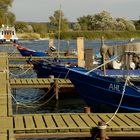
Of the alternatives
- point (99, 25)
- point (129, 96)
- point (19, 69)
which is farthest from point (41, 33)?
point (129, 96)

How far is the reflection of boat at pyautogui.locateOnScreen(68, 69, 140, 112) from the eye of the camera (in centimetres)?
1820

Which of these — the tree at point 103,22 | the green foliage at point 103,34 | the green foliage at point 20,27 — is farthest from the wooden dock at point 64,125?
the tree at point 103,22

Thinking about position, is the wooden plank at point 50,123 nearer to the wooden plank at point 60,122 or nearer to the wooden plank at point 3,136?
the wooden plank at point 60,122

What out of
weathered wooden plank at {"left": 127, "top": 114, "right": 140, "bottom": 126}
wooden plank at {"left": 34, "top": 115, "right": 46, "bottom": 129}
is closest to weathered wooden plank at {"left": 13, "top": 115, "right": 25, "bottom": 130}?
wooden plank at {"left": 34, "top": 115, "right": 46, "bottom": 129}

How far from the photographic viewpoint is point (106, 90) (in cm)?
1945

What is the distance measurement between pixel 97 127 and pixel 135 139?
2.84 m

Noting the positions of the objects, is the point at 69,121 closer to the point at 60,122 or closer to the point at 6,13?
the point at 60,122

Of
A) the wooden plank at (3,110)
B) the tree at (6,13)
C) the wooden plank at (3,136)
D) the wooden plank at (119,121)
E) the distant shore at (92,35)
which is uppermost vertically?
the tree at (6,13)

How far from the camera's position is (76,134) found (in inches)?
546

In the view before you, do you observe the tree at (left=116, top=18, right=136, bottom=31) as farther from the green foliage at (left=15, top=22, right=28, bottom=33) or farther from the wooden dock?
the wooden dock

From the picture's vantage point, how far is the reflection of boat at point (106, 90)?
18203 millimetres

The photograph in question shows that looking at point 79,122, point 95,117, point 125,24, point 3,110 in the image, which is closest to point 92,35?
point 125,24

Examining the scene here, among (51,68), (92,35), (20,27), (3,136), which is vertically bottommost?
(92,35)

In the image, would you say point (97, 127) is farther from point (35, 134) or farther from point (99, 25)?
point (99, 25)
